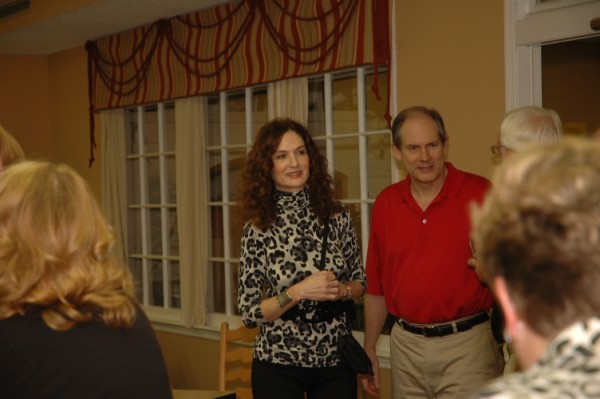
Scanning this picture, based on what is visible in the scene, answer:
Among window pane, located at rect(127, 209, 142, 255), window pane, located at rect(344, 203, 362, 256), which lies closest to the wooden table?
window pane, located at rect(344, 203, 362, 256)

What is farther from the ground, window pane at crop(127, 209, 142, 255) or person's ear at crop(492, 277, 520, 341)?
person's ear at crop(492, 277, 520, 341)

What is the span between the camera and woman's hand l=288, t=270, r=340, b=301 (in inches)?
109

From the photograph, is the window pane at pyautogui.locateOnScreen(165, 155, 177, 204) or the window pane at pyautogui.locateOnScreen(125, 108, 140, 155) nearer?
the window pane at pyautogui.locateOnScreen(165, 155, 177, 204)

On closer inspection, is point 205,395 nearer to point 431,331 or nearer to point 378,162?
point 431,331

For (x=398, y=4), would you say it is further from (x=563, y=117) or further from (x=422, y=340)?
(x=422, y=340)

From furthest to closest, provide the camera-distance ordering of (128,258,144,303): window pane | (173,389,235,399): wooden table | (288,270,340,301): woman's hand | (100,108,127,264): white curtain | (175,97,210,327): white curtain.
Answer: (128,258,144,303): window pane → (100,108,127,264): white curtain → (175,97,210,327): white curtain → (173,389,235,399): wooden table → (288,270,340,301): woman's hand

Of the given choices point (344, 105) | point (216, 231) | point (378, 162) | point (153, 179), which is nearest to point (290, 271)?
point (378, 162)

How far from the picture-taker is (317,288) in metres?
2.78

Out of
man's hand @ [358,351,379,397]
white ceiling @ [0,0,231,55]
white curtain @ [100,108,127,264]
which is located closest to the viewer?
man's hand @ [358,351,379,397]

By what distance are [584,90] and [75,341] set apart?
3.89m

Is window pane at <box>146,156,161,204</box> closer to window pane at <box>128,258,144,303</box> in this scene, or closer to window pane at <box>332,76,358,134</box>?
window pane at <box>128,258,144,303</box>

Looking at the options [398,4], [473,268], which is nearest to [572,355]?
[473,268]

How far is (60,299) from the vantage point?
1.52m

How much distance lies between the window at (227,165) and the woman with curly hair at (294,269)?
0.18 m
